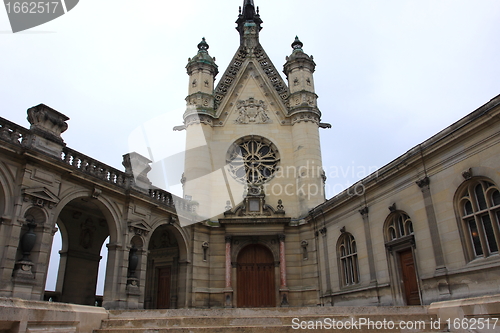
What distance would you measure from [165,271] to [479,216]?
13.6 meters

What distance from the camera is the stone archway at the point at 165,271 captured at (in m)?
17.6

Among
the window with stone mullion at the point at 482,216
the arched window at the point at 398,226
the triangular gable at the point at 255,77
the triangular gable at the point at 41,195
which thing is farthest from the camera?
the triangular gable at the point at 255,77

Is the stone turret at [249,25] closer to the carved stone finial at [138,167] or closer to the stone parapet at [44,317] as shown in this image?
the carved stone finial at [138,167]

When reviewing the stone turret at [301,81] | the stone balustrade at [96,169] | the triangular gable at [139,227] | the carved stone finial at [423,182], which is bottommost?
the triangular gable at [139,227]

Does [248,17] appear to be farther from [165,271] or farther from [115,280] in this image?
[115,280]

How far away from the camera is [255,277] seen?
1884 centimetres

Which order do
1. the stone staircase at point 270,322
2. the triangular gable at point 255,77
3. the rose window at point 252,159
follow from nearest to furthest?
the stone staircase at point 270,322 < the rose window at point 252,159 < the triangular gable at point 255,77

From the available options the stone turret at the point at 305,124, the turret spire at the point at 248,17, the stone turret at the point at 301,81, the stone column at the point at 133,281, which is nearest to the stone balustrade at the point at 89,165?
the stone column at the point at 133,281

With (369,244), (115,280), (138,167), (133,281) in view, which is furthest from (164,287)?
(369,244)

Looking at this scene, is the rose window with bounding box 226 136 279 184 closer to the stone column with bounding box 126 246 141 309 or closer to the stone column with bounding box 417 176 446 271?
the stone column with bounding box 126 246 141 309

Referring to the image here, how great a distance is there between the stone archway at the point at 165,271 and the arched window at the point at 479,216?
11.4 metres

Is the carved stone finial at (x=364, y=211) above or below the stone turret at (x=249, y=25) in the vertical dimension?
below

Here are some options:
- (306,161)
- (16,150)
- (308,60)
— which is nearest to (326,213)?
(306,161)

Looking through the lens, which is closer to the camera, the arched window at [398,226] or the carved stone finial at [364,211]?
the arched window at [398,226]
